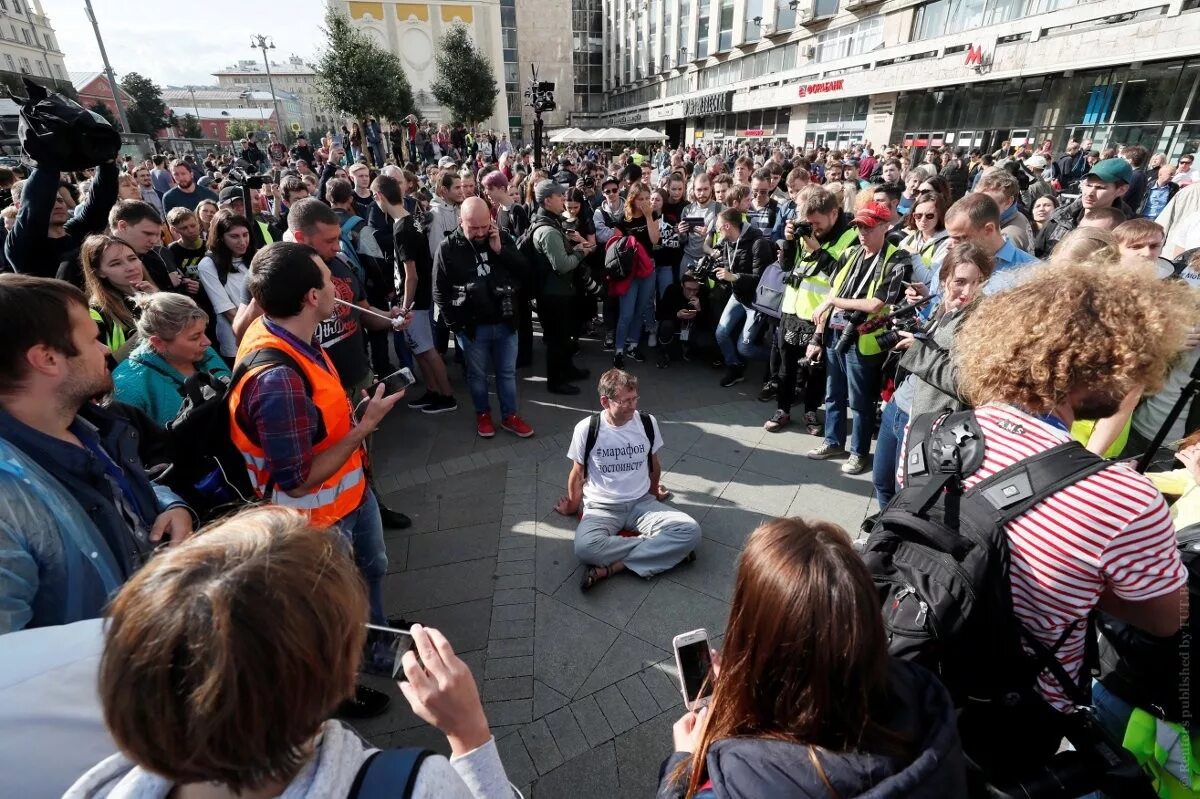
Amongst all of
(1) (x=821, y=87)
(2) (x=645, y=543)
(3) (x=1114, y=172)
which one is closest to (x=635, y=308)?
(2) (x=645, y=543)

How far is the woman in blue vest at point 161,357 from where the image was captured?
2531 millimetres

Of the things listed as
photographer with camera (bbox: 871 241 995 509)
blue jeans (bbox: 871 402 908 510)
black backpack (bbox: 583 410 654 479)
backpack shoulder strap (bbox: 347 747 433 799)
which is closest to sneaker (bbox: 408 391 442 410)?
black backpack (bbox: 583 410 654 479)

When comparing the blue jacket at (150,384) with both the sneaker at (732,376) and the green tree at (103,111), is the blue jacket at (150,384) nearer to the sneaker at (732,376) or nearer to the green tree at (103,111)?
the green tree at (103,111)

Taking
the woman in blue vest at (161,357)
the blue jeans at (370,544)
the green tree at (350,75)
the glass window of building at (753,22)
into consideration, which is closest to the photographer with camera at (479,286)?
the woman in blue vest at (161,357)

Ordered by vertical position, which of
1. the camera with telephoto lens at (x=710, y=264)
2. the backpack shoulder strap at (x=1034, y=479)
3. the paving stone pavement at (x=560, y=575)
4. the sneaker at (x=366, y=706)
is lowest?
the paving stone pavement at (x=560, y=575)

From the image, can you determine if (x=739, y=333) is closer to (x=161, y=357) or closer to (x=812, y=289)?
(x=812, y=289)

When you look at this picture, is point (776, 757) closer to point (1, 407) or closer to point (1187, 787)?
point (1187, 787)

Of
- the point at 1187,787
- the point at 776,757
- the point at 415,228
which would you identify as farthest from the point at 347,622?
the point at 415,228

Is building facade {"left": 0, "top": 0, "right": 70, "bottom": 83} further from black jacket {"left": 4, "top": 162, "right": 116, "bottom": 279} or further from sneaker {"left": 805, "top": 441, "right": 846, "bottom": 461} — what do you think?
sneaker {"left": 805, "top": 441, "right": 846, "bottom": 461}

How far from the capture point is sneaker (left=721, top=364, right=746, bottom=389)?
589cm

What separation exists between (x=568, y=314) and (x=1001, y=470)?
14.5 ft

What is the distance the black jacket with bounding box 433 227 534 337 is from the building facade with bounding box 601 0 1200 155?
17.9 m

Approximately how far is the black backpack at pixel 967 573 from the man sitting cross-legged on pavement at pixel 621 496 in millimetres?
1843

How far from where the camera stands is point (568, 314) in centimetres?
552
